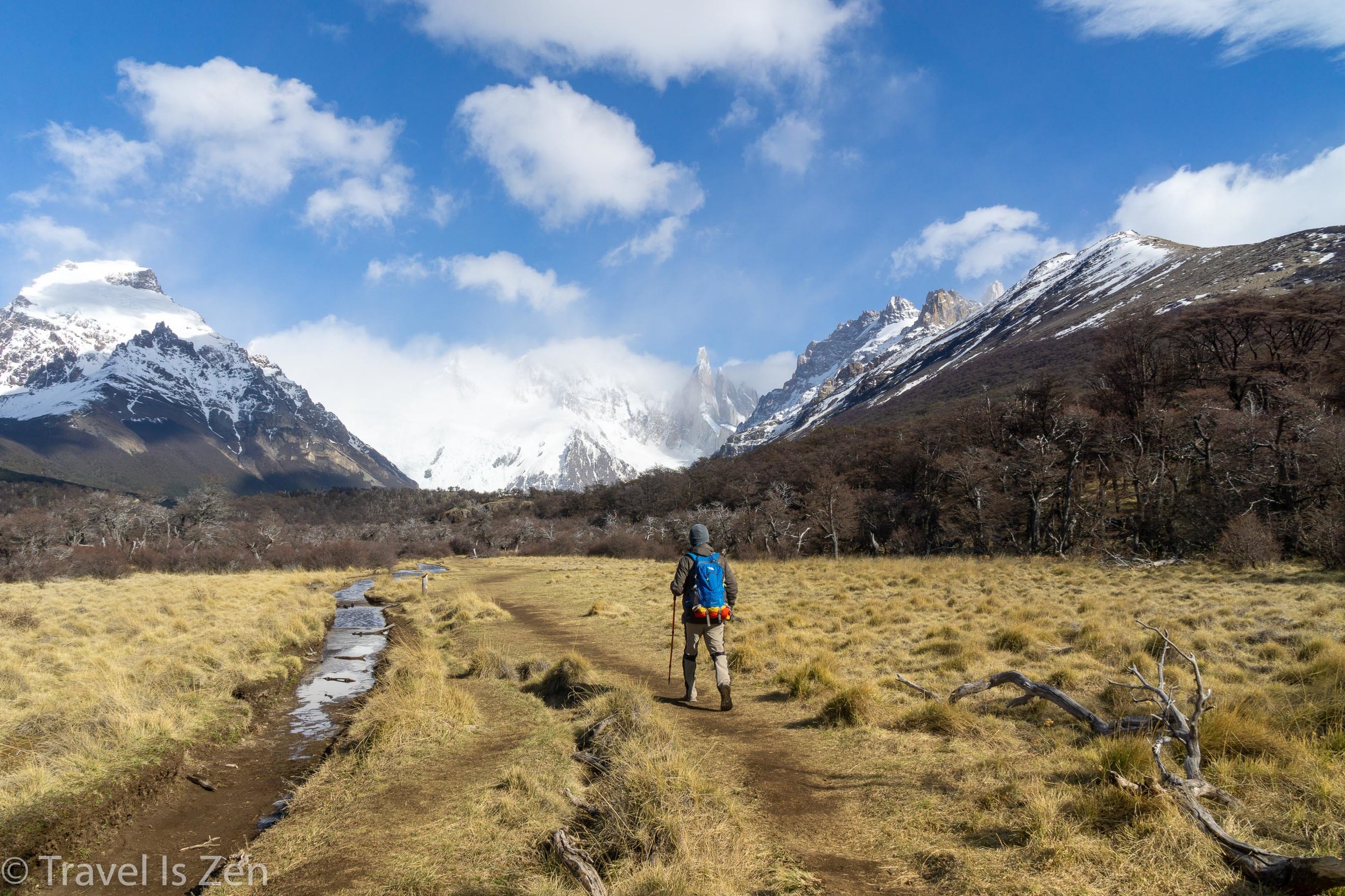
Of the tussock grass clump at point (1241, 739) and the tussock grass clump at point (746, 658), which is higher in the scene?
the tussock grass clump at point (1241, 739)

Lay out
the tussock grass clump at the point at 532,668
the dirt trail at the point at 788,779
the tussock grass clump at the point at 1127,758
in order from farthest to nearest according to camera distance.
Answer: the tussock grass clump at the point at 532,668 → the tussock grass clump at the point at 1127,758 → the dirt trail at the point at 788,779

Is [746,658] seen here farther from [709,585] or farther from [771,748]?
[771,748]

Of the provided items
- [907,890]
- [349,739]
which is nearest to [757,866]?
[907,890]

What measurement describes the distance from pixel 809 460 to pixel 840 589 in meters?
59.9

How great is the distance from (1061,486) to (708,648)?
39.5 m

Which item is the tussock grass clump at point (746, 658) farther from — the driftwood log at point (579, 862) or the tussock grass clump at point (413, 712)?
the driftwood log at point (579, 862)

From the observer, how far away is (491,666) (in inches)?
530

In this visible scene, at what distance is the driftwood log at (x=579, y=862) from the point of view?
14.9 ft

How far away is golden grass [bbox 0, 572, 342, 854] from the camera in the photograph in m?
8.21

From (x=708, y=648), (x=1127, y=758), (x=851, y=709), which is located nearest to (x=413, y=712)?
(x=708, y=648)

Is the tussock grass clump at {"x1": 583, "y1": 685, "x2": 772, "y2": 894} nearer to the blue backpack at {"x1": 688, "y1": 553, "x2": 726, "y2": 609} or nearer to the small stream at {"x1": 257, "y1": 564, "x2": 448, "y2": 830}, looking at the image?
the blue backpack at {"x1": 688, "y1": 553, "x2": 726, "y2": 609}

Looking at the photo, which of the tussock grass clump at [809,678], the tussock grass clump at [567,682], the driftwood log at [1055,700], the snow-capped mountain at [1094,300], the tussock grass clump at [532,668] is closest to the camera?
the driftwood log at [1055,700]

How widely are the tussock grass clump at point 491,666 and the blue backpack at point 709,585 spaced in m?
5.57

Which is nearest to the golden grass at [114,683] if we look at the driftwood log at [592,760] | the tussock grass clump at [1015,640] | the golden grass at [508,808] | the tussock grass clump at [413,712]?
the tussock grass clump at [413,712]
